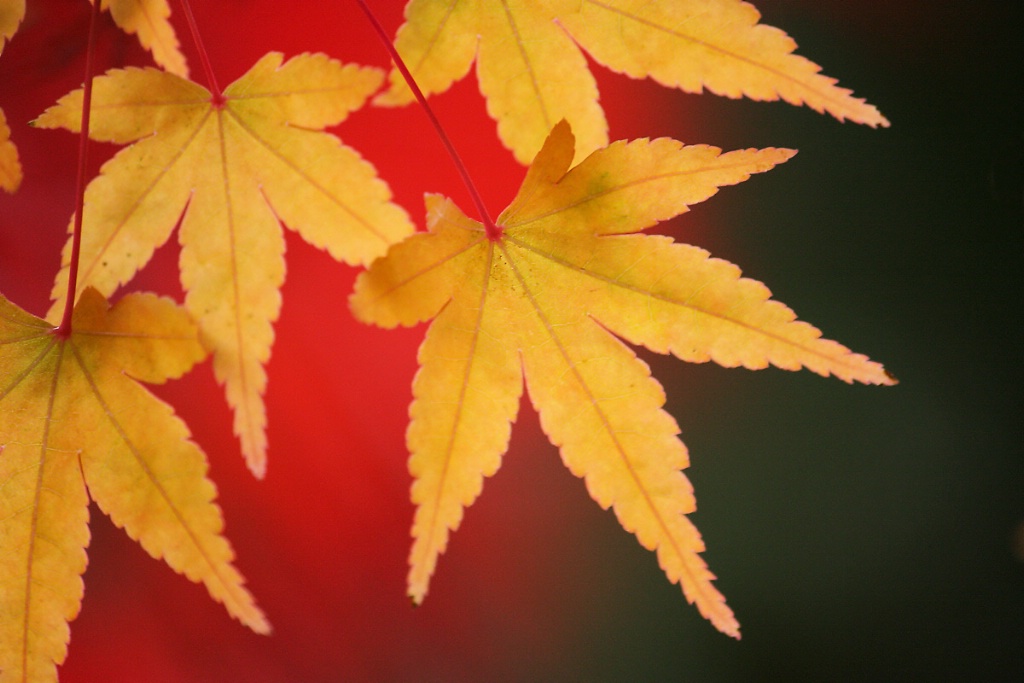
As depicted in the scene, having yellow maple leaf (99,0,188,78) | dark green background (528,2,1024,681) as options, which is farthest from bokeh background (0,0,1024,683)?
yellow maple leaf (99,0,188,78)

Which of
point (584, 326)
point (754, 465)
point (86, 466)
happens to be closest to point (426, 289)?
point (584, 326)

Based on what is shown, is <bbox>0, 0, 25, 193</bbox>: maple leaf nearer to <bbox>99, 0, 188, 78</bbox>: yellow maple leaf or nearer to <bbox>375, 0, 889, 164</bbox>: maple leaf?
<bbox>99, 0, 188, 78</bbox>: yellow maple leaf

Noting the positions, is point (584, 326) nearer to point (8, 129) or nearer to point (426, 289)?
point (426, 289)

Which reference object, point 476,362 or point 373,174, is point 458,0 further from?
point 476,362

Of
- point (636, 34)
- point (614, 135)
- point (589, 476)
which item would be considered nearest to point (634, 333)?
point (589, 476)

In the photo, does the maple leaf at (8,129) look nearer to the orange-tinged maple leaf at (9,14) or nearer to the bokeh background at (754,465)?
the orange-tinged maple leaf at (9,14)

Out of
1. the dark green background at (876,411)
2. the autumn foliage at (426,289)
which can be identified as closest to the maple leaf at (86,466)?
the autumn foliage at (426,289)
